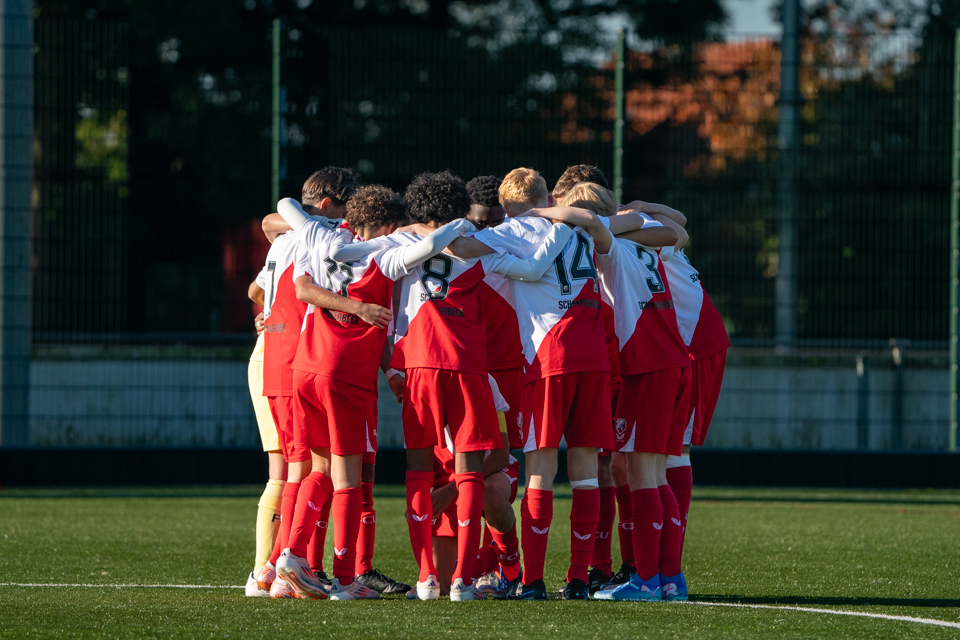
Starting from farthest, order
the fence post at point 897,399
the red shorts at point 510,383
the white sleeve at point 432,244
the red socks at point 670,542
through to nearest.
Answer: the fence post at point 897,399, the red shorts at point 510,383, the red socks at point 670,542, the white sleeve at point 432,244

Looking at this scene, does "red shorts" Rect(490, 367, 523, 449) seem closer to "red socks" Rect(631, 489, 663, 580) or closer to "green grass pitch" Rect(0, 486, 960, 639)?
"red socks" Rect(631, 489, 663, 580)

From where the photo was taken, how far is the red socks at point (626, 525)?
A: 17.6 ft

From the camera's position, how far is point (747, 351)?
10930mm

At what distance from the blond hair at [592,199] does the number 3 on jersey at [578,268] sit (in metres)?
0.19

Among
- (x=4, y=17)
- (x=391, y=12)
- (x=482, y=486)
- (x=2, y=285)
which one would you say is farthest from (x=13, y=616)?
(x=391, y=12)

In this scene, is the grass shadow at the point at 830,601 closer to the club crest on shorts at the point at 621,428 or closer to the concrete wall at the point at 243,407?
the club crest on shorts at the point at 621,428

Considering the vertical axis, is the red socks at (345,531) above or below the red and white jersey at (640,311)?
below

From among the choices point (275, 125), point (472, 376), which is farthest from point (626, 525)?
point (275, 125)

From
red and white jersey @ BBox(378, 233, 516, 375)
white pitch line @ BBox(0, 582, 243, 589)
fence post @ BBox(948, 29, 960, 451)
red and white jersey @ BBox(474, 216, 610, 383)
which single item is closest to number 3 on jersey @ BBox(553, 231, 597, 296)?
red and white jersey @ BBox(474, 216, 610, 383)

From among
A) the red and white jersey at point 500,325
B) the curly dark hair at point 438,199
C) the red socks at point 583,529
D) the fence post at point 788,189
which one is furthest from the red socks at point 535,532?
the fence post at point 788,189

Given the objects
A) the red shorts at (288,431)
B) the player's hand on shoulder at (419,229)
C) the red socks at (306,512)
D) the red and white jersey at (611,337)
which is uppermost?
the player's hand on shoulder at (419,229)

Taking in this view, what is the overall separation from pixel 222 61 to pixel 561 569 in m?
7.32

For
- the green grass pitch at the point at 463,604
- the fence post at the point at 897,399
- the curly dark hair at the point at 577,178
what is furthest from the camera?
the fence post at the point at 897,399

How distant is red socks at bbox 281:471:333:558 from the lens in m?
4.90
